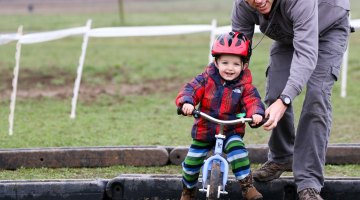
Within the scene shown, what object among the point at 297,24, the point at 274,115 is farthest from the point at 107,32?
the point at 274,115

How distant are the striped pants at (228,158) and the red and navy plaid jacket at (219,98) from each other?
79 millimetres

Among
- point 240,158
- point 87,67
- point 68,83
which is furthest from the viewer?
point 87,67

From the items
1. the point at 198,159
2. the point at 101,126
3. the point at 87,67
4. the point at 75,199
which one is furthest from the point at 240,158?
the point at 87,67

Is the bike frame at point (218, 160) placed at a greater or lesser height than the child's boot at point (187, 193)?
greater

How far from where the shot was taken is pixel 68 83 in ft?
54.4

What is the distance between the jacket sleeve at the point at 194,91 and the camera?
6.83 m

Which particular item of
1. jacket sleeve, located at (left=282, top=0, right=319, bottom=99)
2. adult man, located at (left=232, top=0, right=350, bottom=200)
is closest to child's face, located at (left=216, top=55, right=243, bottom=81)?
adult man, located at (left=232, top=0, right=350, bottom=200)

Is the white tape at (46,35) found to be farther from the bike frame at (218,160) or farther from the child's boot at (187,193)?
the bike frame at (218,160)

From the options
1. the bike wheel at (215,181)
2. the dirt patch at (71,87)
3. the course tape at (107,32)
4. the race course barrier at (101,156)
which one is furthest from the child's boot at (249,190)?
the dirt patch at (71,87)

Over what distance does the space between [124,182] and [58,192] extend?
0.55 metres

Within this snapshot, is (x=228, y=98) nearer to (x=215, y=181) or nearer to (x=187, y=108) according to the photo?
(x=187, y=108)

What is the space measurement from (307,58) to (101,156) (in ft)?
10.0

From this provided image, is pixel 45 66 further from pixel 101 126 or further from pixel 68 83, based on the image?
pixel 101 126

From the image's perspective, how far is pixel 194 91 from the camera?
696 cm
